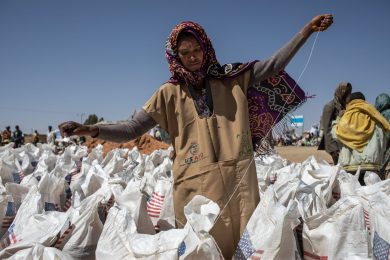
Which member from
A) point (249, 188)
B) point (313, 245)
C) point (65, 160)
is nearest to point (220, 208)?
point (249, 188)

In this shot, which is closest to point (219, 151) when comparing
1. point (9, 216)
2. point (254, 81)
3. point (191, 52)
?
point (254, 81)

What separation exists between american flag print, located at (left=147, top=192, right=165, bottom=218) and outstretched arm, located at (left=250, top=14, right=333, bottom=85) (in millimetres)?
1238

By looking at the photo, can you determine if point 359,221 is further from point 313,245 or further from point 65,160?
point 65,160

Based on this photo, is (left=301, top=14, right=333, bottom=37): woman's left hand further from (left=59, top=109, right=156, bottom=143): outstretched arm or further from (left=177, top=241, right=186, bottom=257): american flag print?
(left=177, top=241, right=186, bottom=257): american flag print

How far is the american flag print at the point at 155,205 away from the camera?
2635mm

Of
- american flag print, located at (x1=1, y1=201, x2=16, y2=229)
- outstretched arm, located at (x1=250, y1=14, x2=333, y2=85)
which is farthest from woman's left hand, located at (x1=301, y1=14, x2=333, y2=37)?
american flag print, located at (x1=1, y1=201, x2=16, y2=229)

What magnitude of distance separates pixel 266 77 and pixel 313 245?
79 centimetres

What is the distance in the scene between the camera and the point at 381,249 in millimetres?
1724

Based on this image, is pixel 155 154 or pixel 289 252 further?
pixel 155 154

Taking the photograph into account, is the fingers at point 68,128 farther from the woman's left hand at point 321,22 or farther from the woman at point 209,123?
the woman's left hand at point 321,22

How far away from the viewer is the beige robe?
5.94 ft

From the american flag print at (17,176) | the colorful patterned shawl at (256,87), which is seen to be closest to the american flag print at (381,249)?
the colorful patterned shawl at (256,87)

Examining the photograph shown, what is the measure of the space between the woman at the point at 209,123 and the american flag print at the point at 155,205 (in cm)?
71

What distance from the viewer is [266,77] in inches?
74.0
